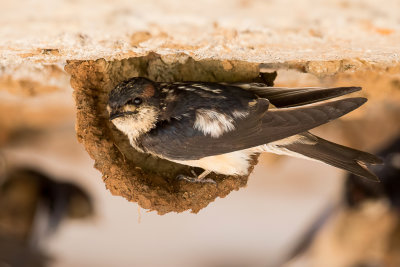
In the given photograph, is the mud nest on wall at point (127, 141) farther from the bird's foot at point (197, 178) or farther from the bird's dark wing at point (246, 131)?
the bird's dark wing at point (246, 131)

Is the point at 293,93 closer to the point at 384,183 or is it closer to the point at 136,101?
the point at 136,101

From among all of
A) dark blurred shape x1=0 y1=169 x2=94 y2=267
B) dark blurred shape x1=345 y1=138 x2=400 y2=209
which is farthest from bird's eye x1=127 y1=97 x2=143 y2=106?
dark blurred shape x1=0 y1=169 x2=94 y2=267

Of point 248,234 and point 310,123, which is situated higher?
point 310,123

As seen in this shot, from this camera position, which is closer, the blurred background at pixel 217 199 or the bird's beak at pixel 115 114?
the blurred background at pixel 217 199

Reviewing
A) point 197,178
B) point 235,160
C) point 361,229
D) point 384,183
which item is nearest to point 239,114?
point 235,160

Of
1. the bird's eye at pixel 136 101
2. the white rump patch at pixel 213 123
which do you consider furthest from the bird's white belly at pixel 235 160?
the bird's eye at pixel 136 101

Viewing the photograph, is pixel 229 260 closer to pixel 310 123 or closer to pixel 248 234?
pixel 248 234

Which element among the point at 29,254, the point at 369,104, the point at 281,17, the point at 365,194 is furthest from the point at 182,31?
the point at 29,254
